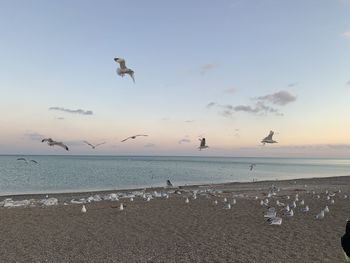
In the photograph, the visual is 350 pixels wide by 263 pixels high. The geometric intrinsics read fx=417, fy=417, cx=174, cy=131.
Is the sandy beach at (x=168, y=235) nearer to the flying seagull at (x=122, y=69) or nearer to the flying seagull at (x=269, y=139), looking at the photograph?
the flying seagull at (x=269, y=139)

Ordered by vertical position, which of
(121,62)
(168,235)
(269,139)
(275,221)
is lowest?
(168,235)

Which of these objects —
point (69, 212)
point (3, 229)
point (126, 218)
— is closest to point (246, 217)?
point (126, 218)

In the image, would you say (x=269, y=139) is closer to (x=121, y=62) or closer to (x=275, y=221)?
(x=275, y=221)

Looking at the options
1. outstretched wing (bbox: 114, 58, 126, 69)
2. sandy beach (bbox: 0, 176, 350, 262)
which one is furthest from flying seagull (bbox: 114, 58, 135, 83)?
sandy beach (bbox: 0, 176, 350, 262)

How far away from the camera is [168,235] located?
54.5ft

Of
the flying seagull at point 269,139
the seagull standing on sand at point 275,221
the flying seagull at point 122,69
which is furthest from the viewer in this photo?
the seagull standing on sand at point 275,221

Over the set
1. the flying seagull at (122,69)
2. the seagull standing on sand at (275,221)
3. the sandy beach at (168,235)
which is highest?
the flying seagull at (122,69)

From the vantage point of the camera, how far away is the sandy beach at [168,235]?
1344 cm

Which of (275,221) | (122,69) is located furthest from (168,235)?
(122,69)

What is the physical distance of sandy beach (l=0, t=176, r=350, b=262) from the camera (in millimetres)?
13438

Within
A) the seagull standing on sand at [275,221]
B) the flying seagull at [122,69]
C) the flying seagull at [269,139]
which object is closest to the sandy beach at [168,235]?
the seagull standing on sand at [275,221]

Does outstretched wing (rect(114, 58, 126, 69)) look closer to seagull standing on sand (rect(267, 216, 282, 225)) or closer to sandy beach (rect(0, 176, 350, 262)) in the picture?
sandy beach (rect(0, 176, 350, 262))

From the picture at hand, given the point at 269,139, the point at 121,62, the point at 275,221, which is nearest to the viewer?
the point at 121,62

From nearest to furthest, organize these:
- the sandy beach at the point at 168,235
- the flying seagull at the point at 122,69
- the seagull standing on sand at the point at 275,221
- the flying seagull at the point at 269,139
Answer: the flying seagull at the point at 122,69 → the sandy beach at the point at 168,235 → the flying seagull at the point at 269,139 → the seagull standing on sand at the point at 275,221
